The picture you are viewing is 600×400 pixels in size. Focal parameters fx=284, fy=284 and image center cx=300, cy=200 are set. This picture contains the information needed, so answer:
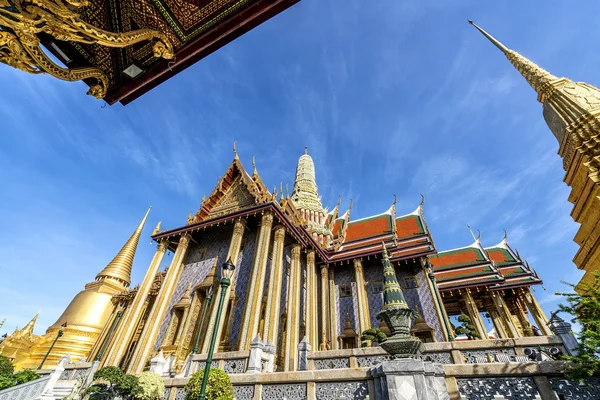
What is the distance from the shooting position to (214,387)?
6102mm

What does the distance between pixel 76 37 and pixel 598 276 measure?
9.31 m

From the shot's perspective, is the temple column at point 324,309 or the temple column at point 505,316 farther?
the temple column at point 505,316

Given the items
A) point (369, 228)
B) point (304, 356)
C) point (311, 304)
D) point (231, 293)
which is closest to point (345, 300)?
point (311, 304)

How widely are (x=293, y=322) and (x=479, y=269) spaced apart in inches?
547

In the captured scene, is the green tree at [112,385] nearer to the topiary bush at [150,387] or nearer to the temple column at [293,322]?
the topiary bush at [150,387]

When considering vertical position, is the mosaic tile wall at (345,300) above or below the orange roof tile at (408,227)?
below

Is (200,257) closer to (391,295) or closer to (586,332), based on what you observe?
(391,295)

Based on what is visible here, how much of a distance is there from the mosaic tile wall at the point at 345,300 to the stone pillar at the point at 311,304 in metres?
1.98

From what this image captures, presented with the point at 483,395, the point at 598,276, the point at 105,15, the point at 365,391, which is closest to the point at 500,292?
the point at 598,276

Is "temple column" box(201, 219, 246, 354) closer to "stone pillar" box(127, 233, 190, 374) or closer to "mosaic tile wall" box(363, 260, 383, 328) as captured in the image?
"stone pillar" box(127, 233, 190, 374)

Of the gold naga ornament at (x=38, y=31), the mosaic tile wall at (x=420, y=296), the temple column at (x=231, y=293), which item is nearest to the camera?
the gold naga ornament at (x=38, y=31)

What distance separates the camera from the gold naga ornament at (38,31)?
10.8 ft

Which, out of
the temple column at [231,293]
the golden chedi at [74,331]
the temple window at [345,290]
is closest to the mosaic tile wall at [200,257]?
the temple column at [231,293]

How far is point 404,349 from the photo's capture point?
424 cm
